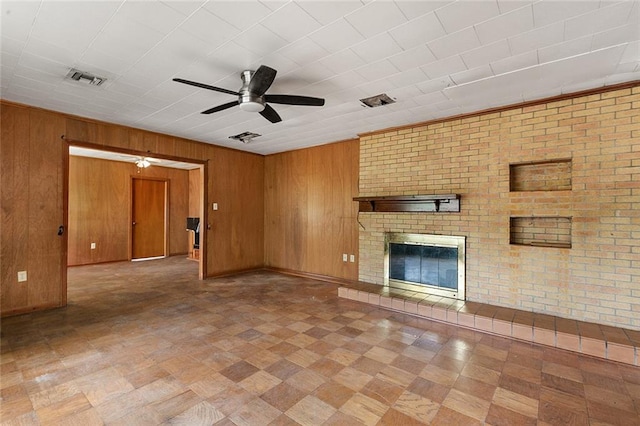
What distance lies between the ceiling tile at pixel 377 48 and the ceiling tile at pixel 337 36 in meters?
0.08

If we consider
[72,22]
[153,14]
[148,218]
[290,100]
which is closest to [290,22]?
[290,100]

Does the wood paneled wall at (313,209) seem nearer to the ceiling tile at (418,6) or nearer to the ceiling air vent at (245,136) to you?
the ceiling air vent at (245,136)

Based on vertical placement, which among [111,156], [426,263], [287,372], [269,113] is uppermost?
[111,156]

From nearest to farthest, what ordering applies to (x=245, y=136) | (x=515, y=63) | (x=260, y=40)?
(x=260, y=40)
(x=515, y=63)
(x=245, y=136)

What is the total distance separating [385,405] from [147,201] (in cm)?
783

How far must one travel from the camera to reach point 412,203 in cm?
414

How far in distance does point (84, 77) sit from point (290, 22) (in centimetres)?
223

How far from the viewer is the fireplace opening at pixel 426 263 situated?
12.4 feet

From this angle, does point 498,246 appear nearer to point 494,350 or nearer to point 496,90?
point 494,350

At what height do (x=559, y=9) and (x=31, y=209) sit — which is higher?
(x=559, y=9)

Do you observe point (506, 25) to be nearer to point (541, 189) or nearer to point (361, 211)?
point (541, 189)

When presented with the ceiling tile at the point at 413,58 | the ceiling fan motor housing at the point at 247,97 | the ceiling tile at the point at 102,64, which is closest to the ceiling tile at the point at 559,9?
the ceiling tile at the point at 413,58

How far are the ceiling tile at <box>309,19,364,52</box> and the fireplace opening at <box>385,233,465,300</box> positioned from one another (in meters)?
2.74

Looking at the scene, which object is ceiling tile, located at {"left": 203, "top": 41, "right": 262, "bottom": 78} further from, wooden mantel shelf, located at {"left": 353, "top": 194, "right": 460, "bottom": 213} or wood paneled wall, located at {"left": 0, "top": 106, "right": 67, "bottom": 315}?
wood paneled wall, located at {"left": 0, "top": 106, "right": 67, "bottom": 315}
